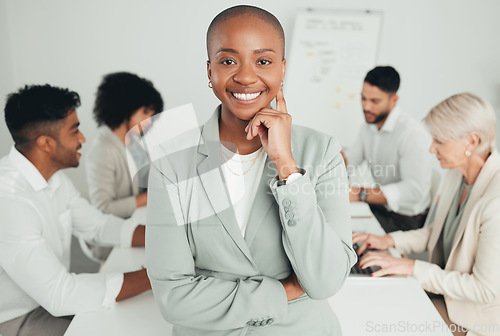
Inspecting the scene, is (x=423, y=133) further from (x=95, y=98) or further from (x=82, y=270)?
(x=82, y=270)

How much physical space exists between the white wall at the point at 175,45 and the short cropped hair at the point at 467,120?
743mm

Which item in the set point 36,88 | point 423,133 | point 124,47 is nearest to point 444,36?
point 423,133

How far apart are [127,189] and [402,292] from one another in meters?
1.57

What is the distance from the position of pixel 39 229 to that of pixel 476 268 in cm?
148

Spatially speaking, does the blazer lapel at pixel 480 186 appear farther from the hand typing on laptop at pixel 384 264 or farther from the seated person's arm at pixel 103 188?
the seated person's arm at pixel 103 188

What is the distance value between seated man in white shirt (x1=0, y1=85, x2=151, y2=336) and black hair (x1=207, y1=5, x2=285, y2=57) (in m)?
0.75

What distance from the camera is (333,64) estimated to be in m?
3.62

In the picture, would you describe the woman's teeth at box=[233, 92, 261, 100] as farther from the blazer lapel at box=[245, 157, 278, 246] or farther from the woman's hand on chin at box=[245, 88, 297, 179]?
the blazer lapel at box=[245, 157, 278, 246]

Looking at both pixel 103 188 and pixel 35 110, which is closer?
pixel 35 110

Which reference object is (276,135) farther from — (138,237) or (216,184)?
(138,237)

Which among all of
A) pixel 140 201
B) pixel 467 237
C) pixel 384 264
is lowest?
pixel 140 201

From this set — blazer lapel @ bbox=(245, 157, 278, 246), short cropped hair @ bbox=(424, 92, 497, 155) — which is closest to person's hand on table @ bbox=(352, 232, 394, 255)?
short cropped hair @ bbox=(424, 92, 497, 155)

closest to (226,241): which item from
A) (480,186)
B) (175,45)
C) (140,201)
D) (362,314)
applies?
(362,314)

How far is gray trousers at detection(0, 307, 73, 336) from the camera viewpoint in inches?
53.4
